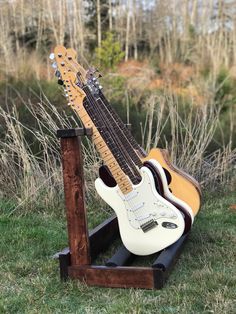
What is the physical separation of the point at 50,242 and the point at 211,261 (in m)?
1.22

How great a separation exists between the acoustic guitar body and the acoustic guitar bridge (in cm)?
35

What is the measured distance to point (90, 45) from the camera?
1449cm

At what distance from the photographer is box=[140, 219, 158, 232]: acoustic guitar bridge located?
301 centimetres

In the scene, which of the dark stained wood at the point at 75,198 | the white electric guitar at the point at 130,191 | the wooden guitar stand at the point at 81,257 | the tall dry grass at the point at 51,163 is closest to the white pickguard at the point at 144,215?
the white electric guitar at the point at 130,191

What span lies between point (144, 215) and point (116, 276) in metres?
0.40

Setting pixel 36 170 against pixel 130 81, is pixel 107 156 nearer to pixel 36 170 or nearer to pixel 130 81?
pixel 36 170

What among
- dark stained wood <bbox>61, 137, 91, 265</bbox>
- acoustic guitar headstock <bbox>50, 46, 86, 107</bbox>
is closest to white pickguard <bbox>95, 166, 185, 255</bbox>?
dark stained wood <bbox>61, 137, 91, 265</bbox>

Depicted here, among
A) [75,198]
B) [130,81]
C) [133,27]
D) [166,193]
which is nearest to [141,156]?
[166,193]

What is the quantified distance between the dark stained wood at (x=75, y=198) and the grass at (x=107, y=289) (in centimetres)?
19

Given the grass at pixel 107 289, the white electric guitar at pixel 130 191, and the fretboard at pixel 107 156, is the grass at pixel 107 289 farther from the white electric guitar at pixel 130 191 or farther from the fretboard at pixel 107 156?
the fretboard at pixel 107 156

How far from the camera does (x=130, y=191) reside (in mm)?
3033

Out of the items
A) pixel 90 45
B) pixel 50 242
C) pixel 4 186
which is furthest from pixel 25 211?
pixel 90 45

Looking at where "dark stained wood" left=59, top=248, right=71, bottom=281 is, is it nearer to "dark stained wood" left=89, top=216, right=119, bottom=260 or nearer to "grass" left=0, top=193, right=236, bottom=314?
"grass" left=0, top=193, right=236, bottom=314

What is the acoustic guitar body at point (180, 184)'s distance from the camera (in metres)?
3.31
